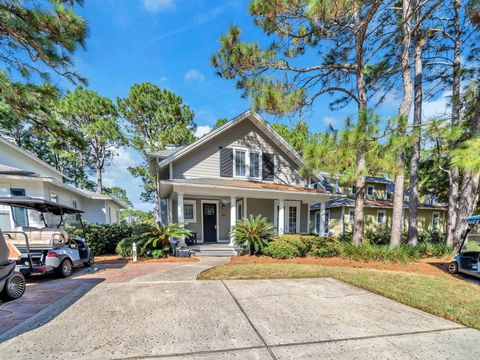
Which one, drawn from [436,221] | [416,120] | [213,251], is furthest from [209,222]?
[436,221]

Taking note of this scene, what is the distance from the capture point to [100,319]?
130 inches

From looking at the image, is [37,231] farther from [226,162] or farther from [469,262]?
[469,262]

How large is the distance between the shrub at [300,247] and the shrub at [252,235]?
1.12 feet

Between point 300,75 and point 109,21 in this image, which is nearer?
point 109,21

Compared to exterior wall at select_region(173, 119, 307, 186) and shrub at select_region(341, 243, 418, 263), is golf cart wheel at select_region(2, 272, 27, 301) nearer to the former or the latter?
exterior wall at select_region(173, 119, 307, 186)

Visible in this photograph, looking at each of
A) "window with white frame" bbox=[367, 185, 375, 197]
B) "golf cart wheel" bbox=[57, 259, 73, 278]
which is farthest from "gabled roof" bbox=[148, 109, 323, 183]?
"window with white frame" bbox=[367, 185, 375, 197]

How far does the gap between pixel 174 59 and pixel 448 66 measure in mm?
13178

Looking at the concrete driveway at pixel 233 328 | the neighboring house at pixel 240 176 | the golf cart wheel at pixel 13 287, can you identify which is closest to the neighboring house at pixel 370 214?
the neighboring house at pixel 240 176

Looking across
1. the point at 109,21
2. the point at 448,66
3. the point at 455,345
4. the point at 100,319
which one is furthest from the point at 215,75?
the point at 448,66

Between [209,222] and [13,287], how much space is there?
326 inches

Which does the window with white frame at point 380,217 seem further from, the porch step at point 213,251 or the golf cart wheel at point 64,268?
the golf cart wheel at point 64,268

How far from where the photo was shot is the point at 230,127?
11195 millimetres

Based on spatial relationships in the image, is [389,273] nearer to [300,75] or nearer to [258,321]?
[258,321]

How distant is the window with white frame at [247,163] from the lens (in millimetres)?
11426
